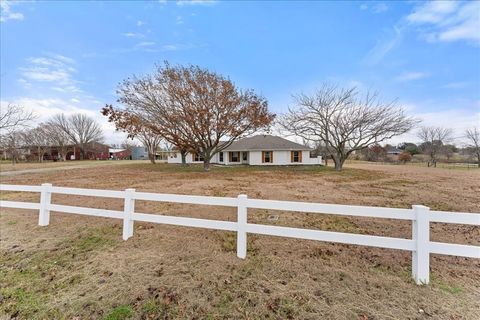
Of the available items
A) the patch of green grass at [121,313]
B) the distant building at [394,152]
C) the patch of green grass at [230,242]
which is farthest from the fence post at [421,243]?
the distant building at [394,152]

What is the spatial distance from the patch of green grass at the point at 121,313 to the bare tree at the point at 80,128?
71907mm

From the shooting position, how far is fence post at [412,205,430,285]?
281 cm

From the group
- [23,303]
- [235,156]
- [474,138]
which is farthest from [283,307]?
[474,138]

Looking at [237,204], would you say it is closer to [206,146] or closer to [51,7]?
[51,7]

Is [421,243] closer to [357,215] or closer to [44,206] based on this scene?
[357,215]

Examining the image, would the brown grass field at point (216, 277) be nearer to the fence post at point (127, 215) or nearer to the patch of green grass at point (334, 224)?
the patch of green grass at point (334, 224)

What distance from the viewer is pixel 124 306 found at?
8.46 feet

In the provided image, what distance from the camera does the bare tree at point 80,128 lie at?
57.3m

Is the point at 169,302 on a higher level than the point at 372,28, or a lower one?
lower

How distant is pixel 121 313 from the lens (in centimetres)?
247

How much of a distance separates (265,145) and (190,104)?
14.6 metres

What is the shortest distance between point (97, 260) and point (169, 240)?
124 cm

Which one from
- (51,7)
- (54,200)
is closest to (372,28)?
(51,7)

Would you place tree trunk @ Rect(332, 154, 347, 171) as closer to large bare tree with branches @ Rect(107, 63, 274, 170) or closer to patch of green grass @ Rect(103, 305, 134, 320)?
large bare tree with branches @ Rect(107, 63, 274, 170)
